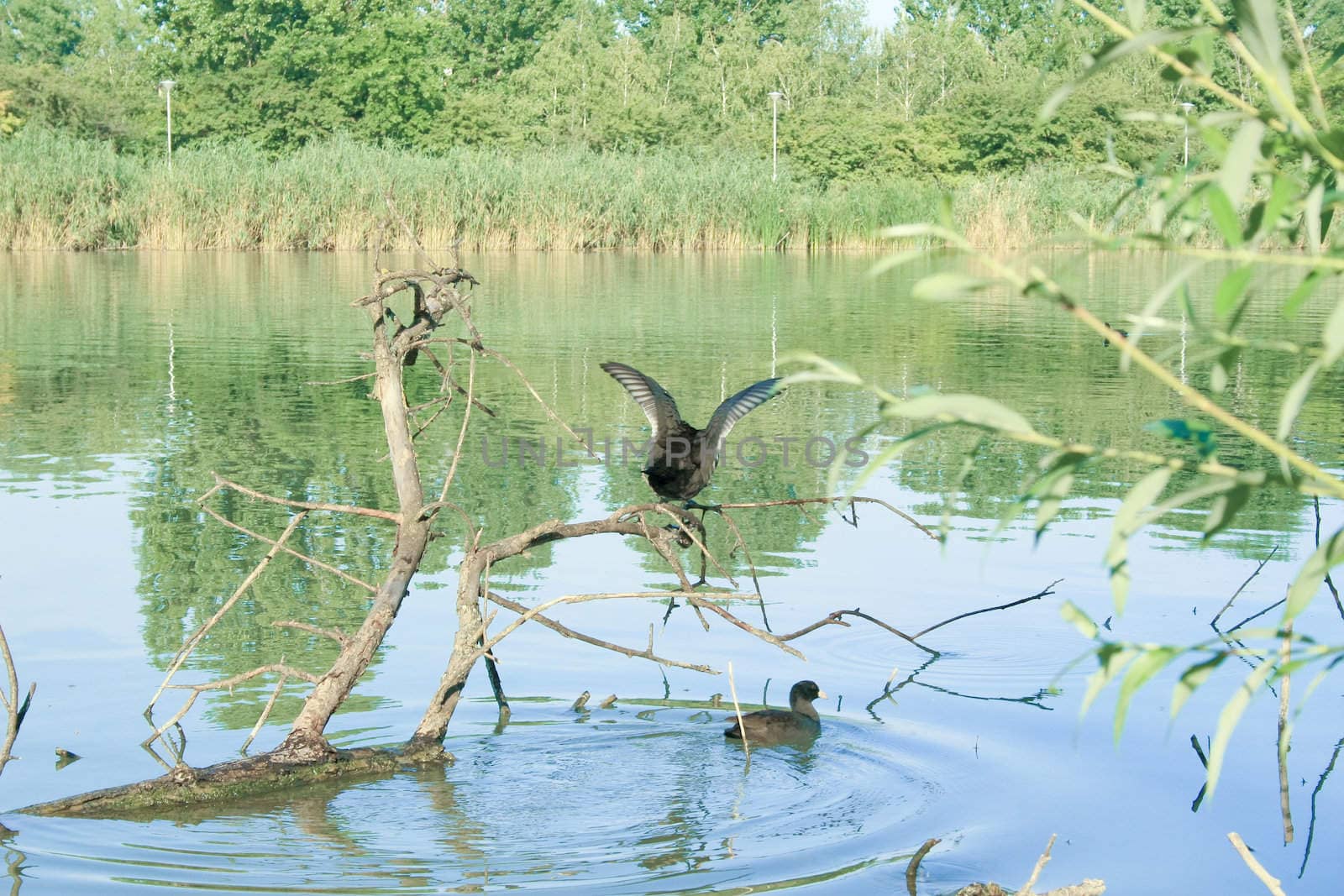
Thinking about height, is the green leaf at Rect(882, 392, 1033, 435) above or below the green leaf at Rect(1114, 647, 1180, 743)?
above

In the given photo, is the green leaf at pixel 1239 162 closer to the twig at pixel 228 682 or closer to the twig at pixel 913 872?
the twig at pixel 913 872

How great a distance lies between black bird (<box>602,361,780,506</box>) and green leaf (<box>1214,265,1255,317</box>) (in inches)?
140

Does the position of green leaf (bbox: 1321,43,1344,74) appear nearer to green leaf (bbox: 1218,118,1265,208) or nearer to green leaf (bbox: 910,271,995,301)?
→ green leaf (bbox: 1218,118,1265,208)

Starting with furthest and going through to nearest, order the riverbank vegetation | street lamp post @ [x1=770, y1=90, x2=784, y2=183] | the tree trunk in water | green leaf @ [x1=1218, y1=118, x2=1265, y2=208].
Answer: street lamp post @ [x1=770, y1=90, x2=784, y2=183], the riverbank vegetation, the tree trunk in water, green leaf @ [x1=1218, y1=118, x2=1265, y2=208]

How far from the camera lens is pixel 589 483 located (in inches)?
343

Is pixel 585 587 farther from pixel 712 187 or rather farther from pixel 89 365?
pixel 712 187

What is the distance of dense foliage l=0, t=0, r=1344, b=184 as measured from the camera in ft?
156

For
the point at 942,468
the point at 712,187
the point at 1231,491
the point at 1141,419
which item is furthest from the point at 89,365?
the point at 712,187

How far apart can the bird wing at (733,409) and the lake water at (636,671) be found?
94 centimetres

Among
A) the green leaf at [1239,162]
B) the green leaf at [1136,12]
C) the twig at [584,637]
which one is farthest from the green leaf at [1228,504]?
the twig at [584,637]

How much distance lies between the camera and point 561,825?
416 centimetres

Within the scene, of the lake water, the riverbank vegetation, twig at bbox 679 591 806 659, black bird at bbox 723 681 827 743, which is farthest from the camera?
the riverbank vegetation

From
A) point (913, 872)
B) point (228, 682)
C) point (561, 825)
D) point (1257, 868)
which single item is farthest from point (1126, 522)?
point (228, 682)

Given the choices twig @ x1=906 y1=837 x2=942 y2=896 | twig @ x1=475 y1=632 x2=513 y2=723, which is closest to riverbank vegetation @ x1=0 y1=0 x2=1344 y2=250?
twig @ x1=475 y1=632 x2=513 y2=723
